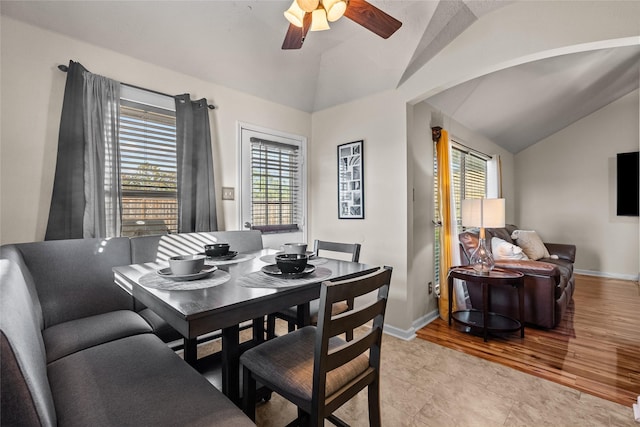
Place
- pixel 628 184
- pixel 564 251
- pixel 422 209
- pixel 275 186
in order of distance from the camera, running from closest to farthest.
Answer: pixel 422 209 → pixel 275 186 → pixel 564 251 → pixel 628 184

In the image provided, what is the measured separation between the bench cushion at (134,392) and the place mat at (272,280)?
15.8 inches

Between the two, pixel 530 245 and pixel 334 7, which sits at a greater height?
pixel 334 7

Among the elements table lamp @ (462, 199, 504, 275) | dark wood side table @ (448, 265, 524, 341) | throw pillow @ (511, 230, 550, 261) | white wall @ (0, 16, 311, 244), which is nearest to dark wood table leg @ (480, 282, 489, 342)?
dark wood side table @ (448, 265, 524, 341)

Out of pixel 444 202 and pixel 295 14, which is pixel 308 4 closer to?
pixel 295 14

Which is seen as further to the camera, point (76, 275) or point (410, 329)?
point (410, 329)

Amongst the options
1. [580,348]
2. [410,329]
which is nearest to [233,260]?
[410,329]

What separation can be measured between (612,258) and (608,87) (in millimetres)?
2874

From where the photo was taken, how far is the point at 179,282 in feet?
3.99

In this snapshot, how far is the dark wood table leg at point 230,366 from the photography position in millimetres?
1287

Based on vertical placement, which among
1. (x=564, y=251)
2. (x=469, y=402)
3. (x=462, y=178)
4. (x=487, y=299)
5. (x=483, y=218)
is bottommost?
(x=469, y=402)

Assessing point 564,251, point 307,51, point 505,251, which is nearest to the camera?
point 307,51

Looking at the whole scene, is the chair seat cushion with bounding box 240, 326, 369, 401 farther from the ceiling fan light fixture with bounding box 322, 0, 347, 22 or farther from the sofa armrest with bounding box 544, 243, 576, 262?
the sofa armrest with bounding box 544, 243, 576, 262

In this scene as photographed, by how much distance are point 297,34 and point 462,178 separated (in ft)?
10.5

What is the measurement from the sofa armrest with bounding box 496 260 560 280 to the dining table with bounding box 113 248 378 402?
2.18m
